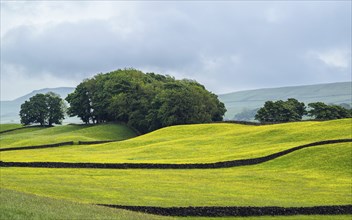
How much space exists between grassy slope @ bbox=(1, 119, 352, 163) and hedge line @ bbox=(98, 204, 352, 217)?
944 inches

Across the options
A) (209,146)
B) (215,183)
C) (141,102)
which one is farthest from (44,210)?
(141,102)

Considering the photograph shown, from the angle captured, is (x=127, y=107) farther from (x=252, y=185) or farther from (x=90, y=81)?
(x=252, y=185)

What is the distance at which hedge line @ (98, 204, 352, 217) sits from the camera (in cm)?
3006

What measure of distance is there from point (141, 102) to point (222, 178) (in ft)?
248

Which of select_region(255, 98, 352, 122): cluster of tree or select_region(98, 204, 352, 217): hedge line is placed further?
select_region(255, 98, 352, 122): cluster of tree

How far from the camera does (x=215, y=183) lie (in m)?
→ 43.7

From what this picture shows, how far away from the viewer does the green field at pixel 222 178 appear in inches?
1364

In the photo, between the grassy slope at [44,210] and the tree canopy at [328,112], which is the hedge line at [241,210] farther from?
the tree canopy at [328,112]

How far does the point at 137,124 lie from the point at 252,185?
80.2 meters

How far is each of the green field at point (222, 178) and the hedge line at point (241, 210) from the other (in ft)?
2.49

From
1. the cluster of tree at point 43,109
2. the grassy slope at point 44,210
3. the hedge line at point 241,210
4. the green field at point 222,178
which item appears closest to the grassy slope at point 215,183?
the green field at point 222,178

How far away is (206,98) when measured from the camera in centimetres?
12106

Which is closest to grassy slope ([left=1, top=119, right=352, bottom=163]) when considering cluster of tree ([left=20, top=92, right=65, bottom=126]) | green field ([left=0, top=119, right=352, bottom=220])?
green field ([left=0, top=119, right=352, bottom=220])

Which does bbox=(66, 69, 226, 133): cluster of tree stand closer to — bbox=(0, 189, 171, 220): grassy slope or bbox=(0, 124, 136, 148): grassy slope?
bbox=(0, 124, 136, 148): grassy slope
